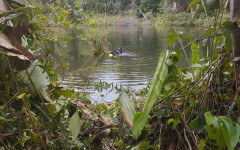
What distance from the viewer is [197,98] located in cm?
120

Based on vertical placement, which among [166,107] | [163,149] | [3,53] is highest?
[3,53]

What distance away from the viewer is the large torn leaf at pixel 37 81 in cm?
122

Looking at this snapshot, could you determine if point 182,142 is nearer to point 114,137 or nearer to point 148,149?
point 148,149

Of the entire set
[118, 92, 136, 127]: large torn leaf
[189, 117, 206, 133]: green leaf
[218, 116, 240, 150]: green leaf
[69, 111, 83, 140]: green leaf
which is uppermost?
[218, 116, 240, 150]: green leaf

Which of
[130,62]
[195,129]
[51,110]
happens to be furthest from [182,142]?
[130,62]

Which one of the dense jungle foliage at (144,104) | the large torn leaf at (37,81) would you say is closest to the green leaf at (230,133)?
the dense jungle foliage at (144,104)

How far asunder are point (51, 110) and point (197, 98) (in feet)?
2.33

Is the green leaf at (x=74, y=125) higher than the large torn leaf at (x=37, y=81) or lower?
lower

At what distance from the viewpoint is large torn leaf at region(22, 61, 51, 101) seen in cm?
122

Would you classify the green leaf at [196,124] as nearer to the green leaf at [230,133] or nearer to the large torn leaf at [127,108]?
the green leaf at [230,133]

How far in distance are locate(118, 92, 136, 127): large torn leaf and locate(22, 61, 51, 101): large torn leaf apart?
0.38m

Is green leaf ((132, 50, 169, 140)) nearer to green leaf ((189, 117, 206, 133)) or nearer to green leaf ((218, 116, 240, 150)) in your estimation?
green leaf ((189, 117, 206, 133))

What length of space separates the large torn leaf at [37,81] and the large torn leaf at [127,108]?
381 mm

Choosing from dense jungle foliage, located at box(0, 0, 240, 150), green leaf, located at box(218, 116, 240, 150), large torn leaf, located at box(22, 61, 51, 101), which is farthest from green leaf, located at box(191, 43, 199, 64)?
large torn leaf, located at box(22, 61, 51, 101)
